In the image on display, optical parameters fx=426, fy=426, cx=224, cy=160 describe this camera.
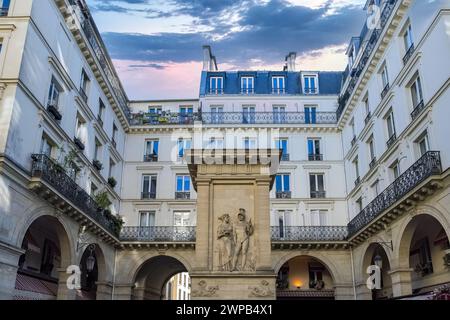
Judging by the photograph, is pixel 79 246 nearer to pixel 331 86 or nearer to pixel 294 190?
pixel 294 190

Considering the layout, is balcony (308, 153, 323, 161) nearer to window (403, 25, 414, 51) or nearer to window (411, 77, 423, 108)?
window (411, 77, 423, 108)

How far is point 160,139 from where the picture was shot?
3138 centimetres

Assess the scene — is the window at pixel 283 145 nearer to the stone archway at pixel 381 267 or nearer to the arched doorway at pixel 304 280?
the arched doorway at pixel 304 280

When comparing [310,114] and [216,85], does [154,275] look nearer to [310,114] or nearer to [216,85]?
[216,85]

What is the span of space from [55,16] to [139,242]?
46.2ft

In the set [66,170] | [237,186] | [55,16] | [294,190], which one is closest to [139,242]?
[66,170]

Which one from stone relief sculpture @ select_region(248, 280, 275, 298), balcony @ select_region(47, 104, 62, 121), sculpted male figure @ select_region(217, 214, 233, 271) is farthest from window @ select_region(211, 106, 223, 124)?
stone relief sculpture @ select_region(248, 280, 275, 298)

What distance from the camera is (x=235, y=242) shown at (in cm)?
1143

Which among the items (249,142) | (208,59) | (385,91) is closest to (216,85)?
(208,59)

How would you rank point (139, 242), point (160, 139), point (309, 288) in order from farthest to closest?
point (160, 139) → point (309, 288) → point (139, 242)

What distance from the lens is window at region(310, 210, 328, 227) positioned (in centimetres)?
2873

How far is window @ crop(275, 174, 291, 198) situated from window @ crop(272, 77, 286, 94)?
7510 mm

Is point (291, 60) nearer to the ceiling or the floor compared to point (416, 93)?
nearer to the ceiling

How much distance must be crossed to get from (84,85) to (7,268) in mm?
12085
